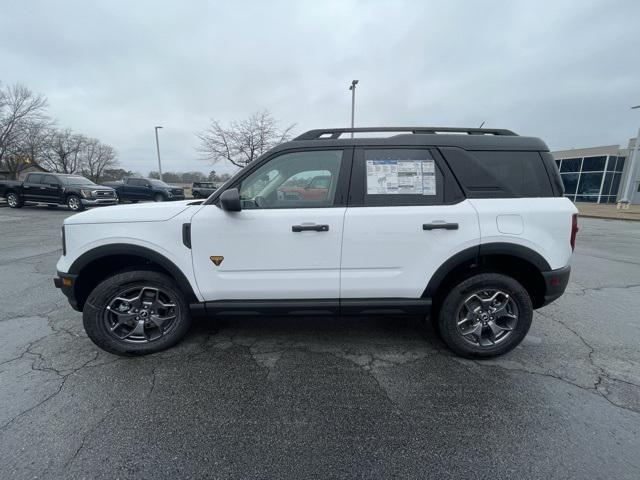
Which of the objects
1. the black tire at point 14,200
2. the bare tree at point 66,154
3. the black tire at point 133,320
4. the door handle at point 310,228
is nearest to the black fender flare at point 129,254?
the black tire at point 133,320

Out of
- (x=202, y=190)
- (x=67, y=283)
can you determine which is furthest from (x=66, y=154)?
(x=67, y=283)

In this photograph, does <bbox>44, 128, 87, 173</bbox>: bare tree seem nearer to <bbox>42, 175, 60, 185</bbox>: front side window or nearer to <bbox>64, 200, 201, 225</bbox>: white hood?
<bbox>42, 175, 60, 185</bbox>: front side window

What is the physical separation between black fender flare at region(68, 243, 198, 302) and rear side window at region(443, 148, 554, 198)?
8.57 feet

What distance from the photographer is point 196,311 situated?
8.82 ft

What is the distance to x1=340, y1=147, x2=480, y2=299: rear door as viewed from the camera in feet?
8.27

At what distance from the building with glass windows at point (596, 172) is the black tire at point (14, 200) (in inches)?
1476

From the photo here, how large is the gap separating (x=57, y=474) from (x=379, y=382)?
6.93ft

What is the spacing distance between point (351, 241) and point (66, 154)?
66626 mm

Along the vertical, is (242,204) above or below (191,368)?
above

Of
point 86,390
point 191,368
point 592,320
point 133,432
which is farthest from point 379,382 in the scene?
point 592,320

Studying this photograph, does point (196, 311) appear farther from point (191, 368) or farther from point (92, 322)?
point (92, 322)

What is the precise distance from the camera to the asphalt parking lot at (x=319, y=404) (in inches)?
68.4

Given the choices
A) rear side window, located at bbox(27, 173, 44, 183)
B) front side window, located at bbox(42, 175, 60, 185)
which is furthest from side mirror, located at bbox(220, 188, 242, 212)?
rear side window, located at bbox(27, 173, 44, 183)

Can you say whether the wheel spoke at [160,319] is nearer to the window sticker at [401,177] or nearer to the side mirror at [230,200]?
the side mirror at [230,200]
